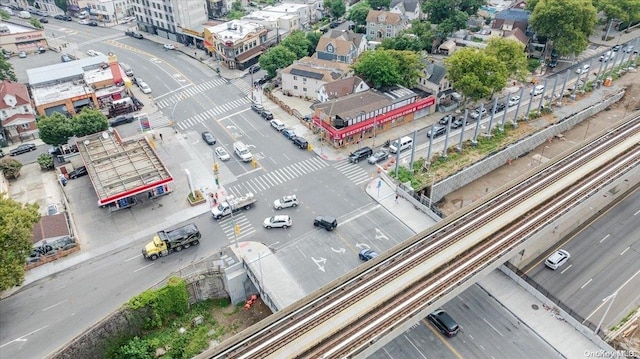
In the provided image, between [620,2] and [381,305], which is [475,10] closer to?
[620,2]

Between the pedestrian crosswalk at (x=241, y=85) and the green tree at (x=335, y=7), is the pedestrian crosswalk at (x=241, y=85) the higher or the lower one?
the lower one

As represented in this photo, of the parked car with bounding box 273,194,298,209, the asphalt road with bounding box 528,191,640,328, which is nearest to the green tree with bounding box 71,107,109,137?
the parked car with bounding box 273,194,298,209

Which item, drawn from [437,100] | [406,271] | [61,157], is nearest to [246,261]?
[406,271]

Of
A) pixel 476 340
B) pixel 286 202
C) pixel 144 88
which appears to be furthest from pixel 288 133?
pixel 476 340

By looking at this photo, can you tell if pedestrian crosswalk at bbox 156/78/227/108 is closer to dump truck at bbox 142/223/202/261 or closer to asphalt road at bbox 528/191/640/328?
dump truck at bbox 142/223/202/261

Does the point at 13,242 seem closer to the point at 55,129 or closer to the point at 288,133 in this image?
the point at 55,129

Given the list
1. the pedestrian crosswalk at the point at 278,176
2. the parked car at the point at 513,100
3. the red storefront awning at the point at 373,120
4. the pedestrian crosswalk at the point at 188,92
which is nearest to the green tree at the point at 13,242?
the pedestrian crosswalk at the point at 278,176

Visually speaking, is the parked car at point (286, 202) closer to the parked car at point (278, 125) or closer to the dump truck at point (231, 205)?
the dump truck at point (231, 205)
